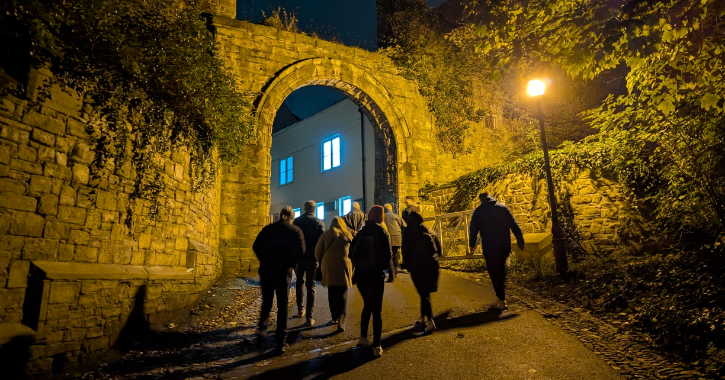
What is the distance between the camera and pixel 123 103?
17.8 ft

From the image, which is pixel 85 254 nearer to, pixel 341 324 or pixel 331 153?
pixel 341 324

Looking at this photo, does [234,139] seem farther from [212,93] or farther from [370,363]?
[370,363]

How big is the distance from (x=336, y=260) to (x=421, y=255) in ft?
3.75

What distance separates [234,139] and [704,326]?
27.8 ft

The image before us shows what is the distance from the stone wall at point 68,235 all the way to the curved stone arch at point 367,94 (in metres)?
6.71

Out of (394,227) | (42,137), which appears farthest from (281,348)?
(394,227)

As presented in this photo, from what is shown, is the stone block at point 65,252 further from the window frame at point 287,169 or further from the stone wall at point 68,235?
the window frame at point 287,169

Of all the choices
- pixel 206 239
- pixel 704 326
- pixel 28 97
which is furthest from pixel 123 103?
pixel 704 326

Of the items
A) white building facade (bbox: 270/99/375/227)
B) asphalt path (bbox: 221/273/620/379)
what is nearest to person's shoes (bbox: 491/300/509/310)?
asphalt path (bbox: 221/273/620/379)

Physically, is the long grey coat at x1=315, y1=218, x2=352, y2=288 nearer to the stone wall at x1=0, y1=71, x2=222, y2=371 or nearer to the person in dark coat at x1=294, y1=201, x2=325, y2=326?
the person in dark coat at x1=294, y1=201, x2=325, y2=326

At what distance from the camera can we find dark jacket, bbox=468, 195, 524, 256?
6.11m

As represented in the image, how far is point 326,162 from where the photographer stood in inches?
773

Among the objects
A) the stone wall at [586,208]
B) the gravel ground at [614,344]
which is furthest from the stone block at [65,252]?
the stone wall at [586,208]

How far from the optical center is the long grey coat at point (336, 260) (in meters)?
5.52
